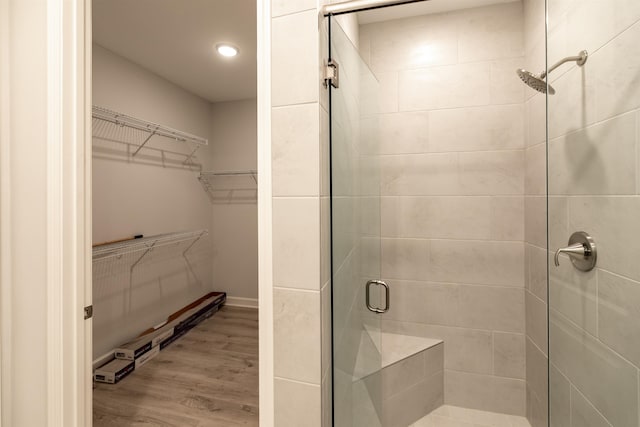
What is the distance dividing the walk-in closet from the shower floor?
1013 millimetres

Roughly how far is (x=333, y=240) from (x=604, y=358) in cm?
88

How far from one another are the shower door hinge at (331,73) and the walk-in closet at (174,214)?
1103 millimetres

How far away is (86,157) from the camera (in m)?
1.05

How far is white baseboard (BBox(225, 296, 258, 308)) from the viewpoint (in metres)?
3.64

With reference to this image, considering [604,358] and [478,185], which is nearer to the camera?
[604,358]

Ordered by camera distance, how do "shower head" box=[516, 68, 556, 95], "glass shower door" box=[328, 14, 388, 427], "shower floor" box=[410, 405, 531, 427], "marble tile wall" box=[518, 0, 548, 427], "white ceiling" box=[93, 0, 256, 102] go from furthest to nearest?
"white ceiling" box=[93, 0, 256, 102] < "shower floor" box=[410, 405, 531, 427] < "marble tile wall" box=[518, 0, 548, 427] < "shower head" box=[516, 68, 556, 95] < "glass shower door" box=[328, 14, 388, 427]

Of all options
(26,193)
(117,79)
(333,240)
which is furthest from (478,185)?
(117,79)

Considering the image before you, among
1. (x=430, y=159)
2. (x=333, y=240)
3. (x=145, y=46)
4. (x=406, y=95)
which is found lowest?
(x=333, y=240)

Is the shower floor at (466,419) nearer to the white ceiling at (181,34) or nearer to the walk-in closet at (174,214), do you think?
the walk-in closet at (174,214)

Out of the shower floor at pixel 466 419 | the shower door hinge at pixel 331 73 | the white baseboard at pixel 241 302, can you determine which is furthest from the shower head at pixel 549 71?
the white baseboard at pixel 241 302

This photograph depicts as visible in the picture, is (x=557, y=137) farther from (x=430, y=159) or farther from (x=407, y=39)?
(x=407, y=39)

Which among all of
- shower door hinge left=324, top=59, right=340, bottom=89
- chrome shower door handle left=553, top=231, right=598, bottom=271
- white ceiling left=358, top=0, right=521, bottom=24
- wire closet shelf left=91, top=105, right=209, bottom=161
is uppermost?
white ceiling left=358, top=0, right=521, bottom=24

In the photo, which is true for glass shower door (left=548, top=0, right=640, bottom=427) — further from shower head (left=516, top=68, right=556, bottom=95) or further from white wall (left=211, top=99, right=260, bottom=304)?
white wall (left=211, top=99, right=260, bottom=304)

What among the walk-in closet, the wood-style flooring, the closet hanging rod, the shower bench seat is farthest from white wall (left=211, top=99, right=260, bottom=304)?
the shower bench seat
